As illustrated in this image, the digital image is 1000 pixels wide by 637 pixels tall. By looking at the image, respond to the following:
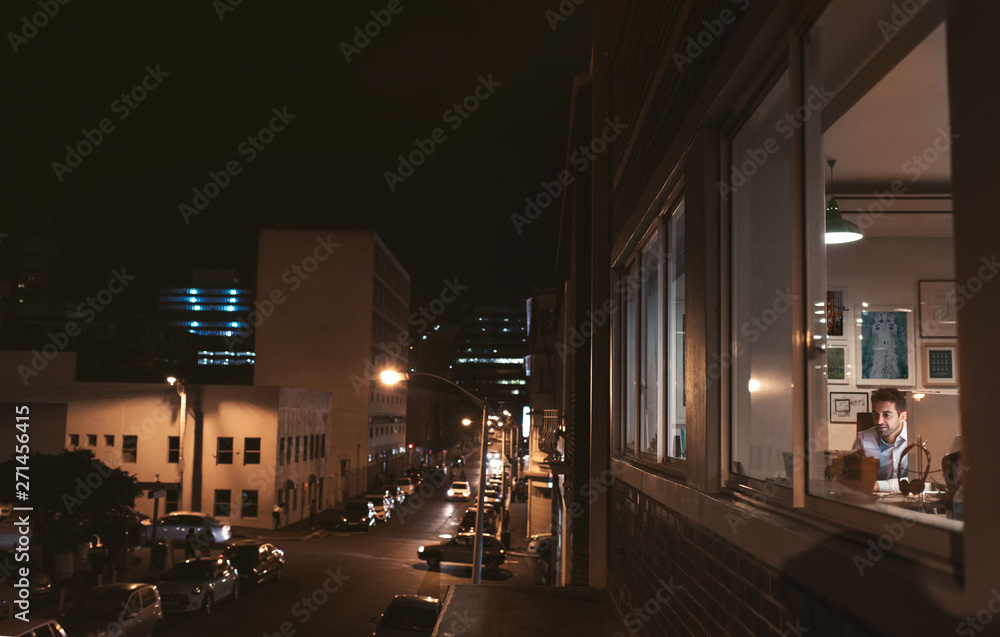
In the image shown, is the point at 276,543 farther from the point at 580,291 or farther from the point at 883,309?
the point at 883,309

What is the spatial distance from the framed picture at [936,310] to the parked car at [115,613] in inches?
670

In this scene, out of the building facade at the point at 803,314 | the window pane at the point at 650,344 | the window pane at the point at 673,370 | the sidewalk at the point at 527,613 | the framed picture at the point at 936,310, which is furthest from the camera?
the sidewalk at the point at 527,613

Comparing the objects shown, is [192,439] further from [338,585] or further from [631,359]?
[631,359]

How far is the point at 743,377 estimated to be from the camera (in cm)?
405

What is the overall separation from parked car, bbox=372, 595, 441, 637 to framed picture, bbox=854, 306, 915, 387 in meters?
13.0

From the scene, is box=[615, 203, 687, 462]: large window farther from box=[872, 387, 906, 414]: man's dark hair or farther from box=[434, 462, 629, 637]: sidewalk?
box=[434, 462, 629, 637]: sidewalk

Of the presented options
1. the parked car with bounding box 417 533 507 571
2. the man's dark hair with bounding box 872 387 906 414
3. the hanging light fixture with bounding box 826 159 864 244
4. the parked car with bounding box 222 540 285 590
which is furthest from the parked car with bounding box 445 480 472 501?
the man's dark hair with bounding box 872 387 906 414

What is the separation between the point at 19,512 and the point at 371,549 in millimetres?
14210

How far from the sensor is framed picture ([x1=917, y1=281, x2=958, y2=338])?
5277 millimetres

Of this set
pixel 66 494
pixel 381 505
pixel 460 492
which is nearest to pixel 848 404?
pixel 66 494

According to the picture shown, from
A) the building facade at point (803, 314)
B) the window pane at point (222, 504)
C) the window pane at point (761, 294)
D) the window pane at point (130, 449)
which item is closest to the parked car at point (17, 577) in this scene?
the window pane at point (222, 504)

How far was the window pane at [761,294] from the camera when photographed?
12.5ft

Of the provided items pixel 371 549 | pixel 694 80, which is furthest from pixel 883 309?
pixel 371 549

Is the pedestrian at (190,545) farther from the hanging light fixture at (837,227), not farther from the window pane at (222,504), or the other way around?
the hanging light fixture at (837,227)
